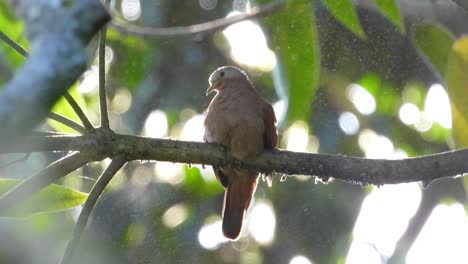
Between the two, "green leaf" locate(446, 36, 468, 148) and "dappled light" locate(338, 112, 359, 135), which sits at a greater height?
"green leaf" locate(446, 36, 468, 148)

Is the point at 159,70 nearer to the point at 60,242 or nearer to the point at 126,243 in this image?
the point at 126,243

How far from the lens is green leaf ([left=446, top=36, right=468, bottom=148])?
7.64 ft

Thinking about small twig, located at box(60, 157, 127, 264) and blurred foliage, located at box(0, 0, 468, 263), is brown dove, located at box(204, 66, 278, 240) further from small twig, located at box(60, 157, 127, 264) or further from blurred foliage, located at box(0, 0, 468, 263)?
blurred foliage, located at box(0, 0, 468, 263)

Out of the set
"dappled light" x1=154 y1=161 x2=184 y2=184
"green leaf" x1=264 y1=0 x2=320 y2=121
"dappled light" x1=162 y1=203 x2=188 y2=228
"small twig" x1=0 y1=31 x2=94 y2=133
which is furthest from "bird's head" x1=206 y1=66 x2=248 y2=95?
"small twig" x1=0 y1=31 x2=94 y2=133

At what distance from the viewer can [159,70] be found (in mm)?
5758

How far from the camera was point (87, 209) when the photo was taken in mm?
1924

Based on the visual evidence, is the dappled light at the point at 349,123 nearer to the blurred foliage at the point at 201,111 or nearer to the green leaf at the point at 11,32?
the blurred foliage at the point at 201,111

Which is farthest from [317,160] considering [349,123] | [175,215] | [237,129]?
[349,123]

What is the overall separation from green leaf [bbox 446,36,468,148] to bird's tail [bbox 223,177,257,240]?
1058mm

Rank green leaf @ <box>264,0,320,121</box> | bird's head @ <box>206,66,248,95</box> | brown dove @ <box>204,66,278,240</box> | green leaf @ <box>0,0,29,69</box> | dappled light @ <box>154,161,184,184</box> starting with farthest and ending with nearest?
dappled light @ <box>154,161,184,184</box> < bird's head @ <box>206,66,248,95</box> < brown dove @ <box>204,66,278,240</box> < green leaf @ <box>264,0,320,121</box> < green leaf @ <box>0,0,29,69</box>

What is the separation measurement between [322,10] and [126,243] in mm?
1770

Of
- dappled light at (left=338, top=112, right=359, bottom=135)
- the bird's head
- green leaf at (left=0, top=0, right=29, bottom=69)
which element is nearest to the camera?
green leaf at (left=0, top=0, right=29, bottom=69)

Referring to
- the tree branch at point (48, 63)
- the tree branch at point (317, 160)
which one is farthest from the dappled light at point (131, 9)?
the tree branch at point (48, 63)

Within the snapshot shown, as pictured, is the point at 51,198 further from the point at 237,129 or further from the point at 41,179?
the point at 237,129
